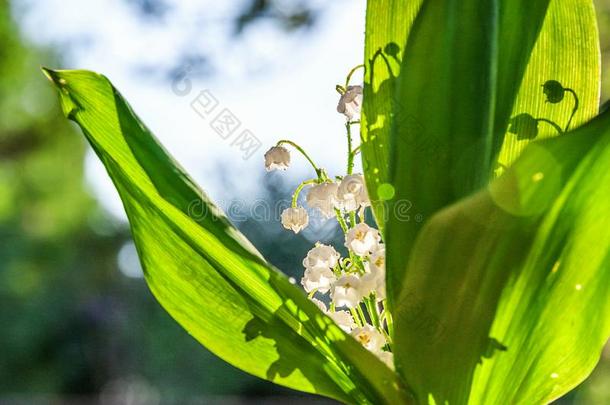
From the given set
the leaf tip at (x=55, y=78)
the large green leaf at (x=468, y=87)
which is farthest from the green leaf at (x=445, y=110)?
the leaf tip at (x=55, y=78)

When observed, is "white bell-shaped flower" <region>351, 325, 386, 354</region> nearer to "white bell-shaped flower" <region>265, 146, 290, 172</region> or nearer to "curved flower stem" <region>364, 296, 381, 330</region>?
"curved flower stem" <region>364, 296, 381, 330</region>

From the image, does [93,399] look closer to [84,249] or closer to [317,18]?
[84,249]

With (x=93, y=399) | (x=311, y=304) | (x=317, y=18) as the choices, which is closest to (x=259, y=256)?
(x=311, y=304)

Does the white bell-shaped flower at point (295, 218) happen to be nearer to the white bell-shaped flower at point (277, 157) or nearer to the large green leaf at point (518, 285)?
the white bell-shaped flower at point (277, 157)

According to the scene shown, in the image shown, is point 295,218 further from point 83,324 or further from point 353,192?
point 83,324

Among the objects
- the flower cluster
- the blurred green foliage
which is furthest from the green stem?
the blurred green foliage

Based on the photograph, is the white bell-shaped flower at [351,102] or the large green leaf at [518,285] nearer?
the large green leaf at [518,285]
